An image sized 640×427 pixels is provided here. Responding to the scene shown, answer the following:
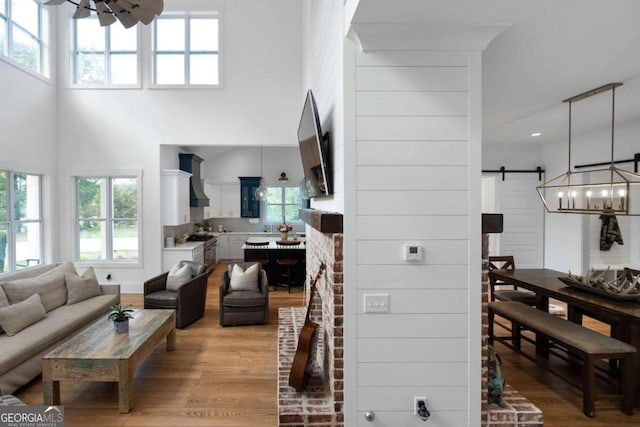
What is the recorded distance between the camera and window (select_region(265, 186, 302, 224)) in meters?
10.6

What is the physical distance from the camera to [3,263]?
5.14 m

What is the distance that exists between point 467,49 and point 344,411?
2368 millimetres

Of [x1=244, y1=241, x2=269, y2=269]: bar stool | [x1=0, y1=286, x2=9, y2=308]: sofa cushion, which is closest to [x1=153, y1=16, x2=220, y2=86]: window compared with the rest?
[x1=244, y1=241, x2=269, y2=269]: bar stool

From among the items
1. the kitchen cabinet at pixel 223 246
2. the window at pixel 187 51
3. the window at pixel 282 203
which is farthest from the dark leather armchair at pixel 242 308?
the window at pixel 282 203

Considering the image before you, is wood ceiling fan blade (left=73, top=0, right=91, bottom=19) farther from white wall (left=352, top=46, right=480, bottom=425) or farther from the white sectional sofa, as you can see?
the white sectional sofa

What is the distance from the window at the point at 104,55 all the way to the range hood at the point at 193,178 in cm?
180

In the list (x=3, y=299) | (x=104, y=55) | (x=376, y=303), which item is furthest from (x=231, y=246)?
(x=376, y=303)

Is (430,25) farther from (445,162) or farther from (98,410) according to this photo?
(98,410)

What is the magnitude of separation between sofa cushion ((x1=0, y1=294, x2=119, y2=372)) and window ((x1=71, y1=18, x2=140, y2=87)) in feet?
13.7

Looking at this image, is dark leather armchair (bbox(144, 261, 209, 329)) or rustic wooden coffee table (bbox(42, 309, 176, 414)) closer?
rustic wooden coffee table (bbox(42, 309, 176, 414))

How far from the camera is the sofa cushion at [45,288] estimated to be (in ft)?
12.4

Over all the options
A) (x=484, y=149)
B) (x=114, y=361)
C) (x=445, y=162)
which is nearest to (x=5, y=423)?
(x=114, y=361)

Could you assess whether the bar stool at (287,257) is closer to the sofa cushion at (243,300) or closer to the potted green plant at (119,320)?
the sofa cushion at (243,300)

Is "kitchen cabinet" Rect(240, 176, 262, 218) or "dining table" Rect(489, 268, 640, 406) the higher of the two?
"kitchen cabinet" Rect(240, 176, 262, 218)
